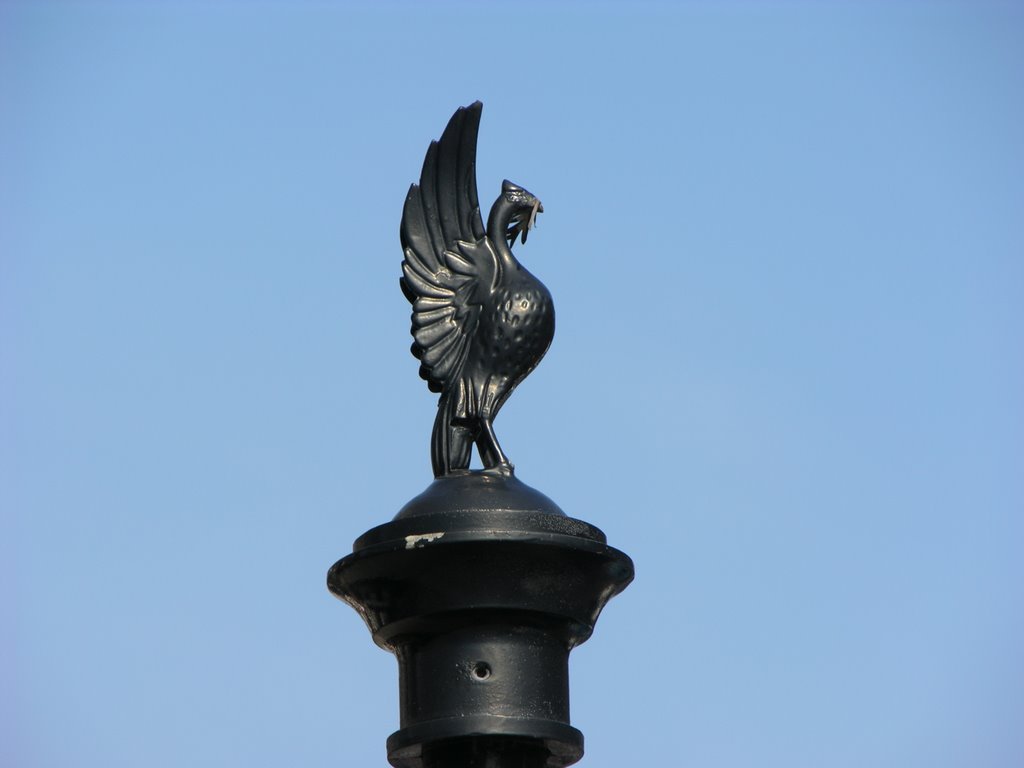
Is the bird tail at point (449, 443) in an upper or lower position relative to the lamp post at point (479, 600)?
upper

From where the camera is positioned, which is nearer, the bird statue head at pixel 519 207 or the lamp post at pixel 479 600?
the lamp post at pixel 479 600

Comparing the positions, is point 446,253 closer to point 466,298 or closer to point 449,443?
point 466,298

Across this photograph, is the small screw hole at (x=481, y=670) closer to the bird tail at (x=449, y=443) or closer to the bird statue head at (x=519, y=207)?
the bird tail at (x=449, y=443)

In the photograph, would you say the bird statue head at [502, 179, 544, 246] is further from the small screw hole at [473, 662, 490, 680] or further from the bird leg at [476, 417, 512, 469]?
the small screw hole at [473, 662, 490, 680]

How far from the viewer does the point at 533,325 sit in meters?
5.09

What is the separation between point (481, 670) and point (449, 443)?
2.41ft

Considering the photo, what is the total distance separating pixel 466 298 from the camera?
518 cm

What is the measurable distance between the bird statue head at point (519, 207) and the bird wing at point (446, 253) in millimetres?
108

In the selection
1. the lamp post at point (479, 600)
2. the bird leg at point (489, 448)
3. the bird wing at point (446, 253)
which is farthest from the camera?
the bird wing at point (446, 253)

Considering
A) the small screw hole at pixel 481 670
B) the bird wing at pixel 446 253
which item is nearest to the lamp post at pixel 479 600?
the small screw hole at pixel 481 670

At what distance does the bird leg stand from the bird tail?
34mm

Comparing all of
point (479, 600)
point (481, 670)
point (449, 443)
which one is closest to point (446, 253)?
point (449, 443)

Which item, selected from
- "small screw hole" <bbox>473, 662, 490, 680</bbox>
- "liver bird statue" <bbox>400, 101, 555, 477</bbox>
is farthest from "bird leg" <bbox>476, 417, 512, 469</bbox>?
"small screw hole" <bbox>473, 662, 490, 680</bbox>

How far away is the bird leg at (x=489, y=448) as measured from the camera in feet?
16.2
